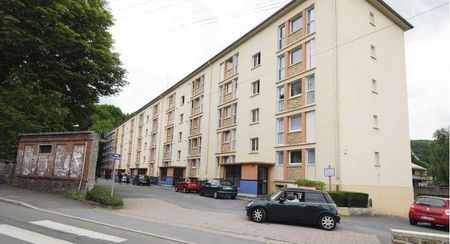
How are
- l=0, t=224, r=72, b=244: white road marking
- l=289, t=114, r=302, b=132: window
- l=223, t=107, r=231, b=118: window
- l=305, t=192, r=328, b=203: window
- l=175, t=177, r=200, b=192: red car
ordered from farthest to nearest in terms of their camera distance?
1. l=223, t=107, r=231, b=118: window
2. l=175, t=177, r=200, b=192: red car
3. l=289, t=114, r=302, b=132: window
4. l=305, t=192, r=328, b=203: window
5. l=0, t=224, r=72, b=244: white road marking

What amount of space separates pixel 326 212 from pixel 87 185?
1091 centimetres

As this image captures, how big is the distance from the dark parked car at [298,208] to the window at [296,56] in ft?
47.0

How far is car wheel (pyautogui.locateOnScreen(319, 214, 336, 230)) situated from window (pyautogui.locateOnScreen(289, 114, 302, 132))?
12091mm

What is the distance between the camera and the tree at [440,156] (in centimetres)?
4556

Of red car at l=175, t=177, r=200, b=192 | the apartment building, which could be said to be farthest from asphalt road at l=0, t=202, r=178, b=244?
red car at l=175, t=177, r=200, b=192

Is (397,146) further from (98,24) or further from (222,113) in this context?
(98,24)

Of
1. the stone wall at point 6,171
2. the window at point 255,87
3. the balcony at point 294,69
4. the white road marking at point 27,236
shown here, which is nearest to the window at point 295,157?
the balcony at point 294,69

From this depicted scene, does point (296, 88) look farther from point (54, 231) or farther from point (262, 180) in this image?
point (54, 231)

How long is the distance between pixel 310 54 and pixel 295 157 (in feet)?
23.7

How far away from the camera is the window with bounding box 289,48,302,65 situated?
87.1 ft

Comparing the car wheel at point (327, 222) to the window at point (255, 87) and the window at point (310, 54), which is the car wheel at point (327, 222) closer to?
the window at point (310, 54)

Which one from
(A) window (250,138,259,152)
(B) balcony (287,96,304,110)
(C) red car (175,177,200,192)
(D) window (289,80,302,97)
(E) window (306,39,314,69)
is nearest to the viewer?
(E) window (306,39,314,69)

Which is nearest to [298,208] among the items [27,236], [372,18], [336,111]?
[27,236]

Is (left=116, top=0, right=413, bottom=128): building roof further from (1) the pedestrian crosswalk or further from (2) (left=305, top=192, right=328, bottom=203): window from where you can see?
(1) the pedestrian crosswalk
